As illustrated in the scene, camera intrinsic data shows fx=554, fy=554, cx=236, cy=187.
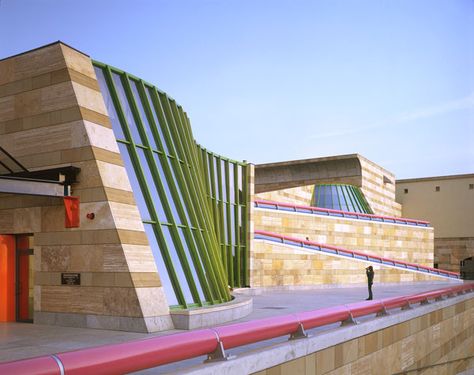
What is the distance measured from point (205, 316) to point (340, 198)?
39761 mm

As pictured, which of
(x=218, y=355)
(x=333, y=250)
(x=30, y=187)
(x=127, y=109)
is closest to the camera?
(x=218, y=355)

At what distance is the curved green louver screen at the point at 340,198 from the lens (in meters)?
51.4

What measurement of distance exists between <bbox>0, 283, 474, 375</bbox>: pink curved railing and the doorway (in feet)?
27.6

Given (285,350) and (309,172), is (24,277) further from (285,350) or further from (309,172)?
(309,172)

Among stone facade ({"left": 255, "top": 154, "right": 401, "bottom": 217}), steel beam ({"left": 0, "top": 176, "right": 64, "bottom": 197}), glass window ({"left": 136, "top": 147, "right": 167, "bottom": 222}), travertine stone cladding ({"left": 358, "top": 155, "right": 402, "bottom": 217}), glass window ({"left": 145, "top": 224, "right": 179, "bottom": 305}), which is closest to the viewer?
steel beam ({"left": 0, "top": 176, "right": 64, "bottom": 197})

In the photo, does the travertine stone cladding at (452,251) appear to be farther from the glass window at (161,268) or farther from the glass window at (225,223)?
the glass window at (161,268)

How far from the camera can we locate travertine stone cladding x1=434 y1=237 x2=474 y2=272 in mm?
58656

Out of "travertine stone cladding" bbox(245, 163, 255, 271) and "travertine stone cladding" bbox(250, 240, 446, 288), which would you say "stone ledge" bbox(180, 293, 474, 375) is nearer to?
"travertine stone cladding" bbox(245, 163, 255, 271)

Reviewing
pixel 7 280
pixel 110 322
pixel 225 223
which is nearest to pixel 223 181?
pixel 225 223

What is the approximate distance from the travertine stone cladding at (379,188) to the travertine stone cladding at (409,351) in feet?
97.4

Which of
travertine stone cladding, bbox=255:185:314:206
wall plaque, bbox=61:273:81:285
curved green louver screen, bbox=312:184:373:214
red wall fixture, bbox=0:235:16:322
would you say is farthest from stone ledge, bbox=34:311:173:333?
curved green louver screen, bbox=312:184:373:214

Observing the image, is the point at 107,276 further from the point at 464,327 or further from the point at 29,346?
the point at 464,327

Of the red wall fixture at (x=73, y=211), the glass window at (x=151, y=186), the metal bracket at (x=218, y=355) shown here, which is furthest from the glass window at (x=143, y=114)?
the metal bracket at (x=218, y=355)

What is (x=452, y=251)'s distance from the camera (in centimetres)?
5981
